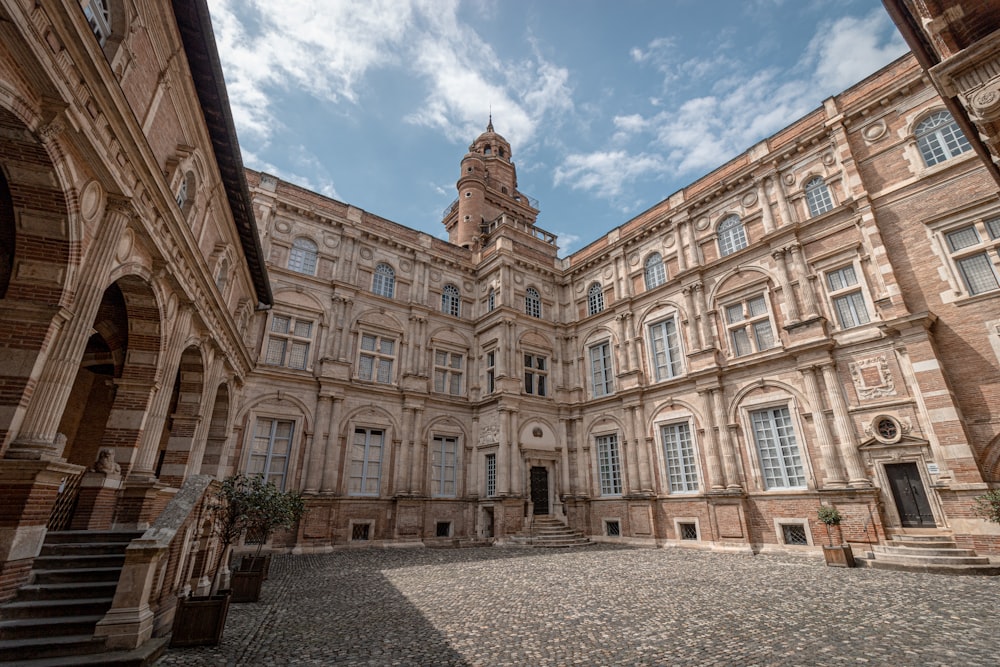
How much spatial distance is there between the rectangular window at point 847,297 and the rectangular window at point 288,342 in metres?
20.0

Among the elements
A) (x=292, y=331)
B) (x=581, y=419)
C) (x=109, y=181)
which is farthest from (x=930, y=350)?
(x=292, y=331)

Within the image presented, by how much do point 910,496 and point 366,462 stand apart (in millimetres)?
18222

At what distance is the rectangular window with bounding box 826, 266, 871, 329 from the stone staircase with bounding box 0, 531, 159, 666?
1930 centimetres

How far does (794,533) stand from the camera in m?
15.0

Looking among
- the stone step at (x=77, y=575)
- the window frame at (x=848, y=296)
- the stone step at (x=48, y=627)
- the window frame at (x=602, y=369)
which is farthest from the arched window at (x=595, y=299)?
the stone step at (x=48, y=627)

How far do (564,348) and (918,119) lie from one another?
1594 centimetres

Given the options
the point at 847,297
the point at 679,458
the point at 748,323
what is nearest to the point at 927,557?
the point at 679,458

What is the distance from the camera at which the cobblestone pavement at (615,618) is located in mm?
5691

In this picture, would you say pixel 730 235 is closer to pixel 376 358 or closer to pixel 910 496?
pixel 910 496

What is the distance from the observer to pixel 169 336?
9.12m

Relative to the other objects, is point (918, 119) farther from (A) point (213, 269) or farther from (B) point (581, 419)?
(A) point (213, 269)

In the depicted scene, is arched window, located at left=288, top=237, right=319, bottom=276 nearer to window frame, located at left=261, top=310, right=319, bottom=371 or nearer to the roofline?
window frame, located at left=261, top=310, right=319, bottom=371

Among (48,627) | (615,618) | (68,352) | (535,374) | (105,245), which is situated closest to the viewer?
(48,627)

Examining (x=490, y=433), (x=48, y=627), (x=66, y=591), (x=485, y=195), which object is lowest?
(x=48, y=627)
